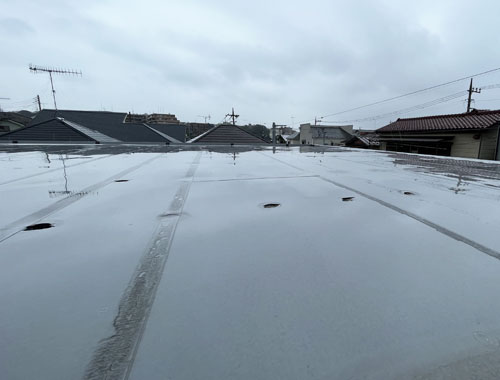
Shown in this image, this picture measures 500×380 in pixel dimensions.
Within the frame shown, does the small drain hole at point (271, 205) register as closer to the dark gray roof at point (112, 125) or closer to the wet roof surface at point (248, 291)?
the wet roof surface at point (248, 291)

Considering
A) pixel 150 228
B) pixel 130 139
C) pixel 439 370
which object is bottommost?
pixel 439 370

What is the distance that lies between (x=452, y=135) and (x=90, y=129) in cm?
1917

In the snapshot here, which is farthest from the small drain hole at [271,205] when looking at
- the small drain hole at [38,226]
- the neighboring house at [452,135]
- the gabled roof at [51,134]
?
the gabled roof at [51,134]

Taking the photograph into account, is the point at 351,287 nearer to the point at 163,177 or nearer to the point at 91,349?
the point at 91,349

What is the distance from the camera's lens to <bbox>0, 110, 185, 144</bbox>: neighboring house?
11.5m

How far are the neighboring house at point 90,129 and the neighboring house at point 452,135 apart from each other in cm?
1209

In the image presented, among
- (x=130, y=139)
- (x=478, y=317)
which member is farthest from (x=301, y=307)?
(x=130, y=139)

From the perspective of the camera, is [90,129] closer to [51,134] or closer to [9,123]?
[51,134]

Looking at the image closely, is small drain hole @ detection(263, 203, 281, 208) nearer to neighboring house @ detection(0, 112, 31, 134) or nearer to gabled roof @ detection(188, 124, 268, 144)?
gabled roof @ detection(188, 124, 268, 144)

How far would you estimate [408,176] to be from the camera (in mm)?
3549

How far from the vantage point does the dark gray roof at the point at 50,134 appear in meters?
11.3

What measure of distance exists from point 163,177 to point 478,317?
3303 mm

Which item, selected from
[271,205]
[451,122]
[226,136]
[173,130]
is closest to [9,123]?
[173,130]

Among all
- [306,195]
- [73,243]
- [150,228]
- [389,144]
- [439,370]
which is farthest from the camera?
[389,144]
